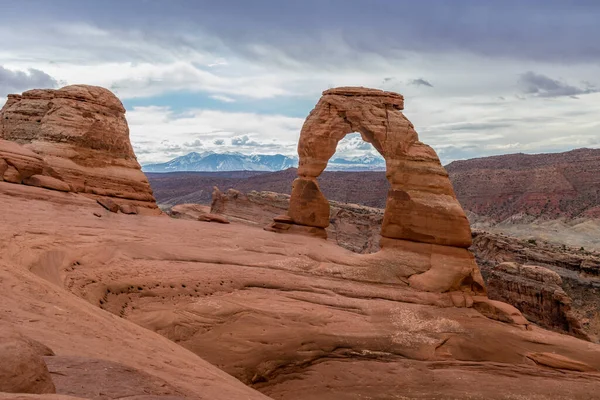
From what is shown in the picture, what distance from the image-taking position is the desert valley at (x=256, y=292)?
7.14m

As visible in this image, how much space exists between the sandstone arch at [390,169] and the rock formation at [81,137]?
863 centimetres

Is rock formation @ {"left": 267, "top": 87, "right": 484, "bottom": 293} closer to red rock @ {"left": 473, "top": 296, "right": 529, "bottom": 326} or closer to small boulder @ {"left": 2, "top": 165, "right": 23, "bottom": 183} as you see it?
red rock @ {"left": 473, "top": 296, "right": 529, "bottom": 326}

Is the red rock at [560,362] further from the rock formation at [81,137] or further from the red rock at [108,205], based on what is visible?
the rock formation at [81,137]

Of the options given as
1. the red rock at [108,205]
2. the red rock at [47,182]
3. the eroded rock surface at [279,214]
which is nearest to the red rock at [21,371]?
the red rock at [47,182]

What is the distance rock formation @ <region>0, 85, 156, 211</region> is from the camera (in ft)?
75.4

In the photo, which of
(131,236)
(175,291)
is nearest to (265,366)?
(175,291)

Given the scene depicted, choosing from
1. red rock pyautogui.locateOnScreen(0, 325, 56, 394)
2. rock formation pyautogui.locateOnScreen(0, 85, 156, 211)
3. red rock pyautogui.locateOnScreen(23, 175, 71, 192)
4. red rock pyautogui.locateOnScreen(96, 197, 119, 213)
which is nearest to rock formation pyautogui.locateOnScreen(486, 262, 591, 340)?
rock formation pyautogui.locateOnScreen(0, 85, 156, 211)

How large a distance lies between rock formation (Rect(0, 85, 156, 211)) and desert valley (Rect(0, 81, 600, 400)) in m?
0.08

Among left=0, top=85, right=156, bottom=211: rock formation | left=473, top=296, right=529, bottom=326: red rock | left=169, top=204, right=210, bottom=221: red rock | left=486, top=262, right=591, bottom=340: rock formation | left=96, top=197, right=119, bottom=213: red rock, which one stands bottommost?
left=486, top=262, right=591, bottom=340: rock formation

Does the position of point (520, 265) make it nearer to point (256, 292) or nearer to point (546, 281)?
point (546, 281)

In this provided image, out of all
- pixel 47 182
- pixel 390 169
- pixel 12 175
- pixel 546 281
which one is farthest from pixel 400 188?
pixel 12 175

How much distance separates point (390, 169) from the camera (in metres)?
19.5

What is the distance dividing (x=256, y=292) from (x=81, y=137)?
1446 centimetres

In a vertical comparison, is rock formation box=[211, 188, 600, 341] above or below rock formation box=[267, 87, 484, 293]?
below
